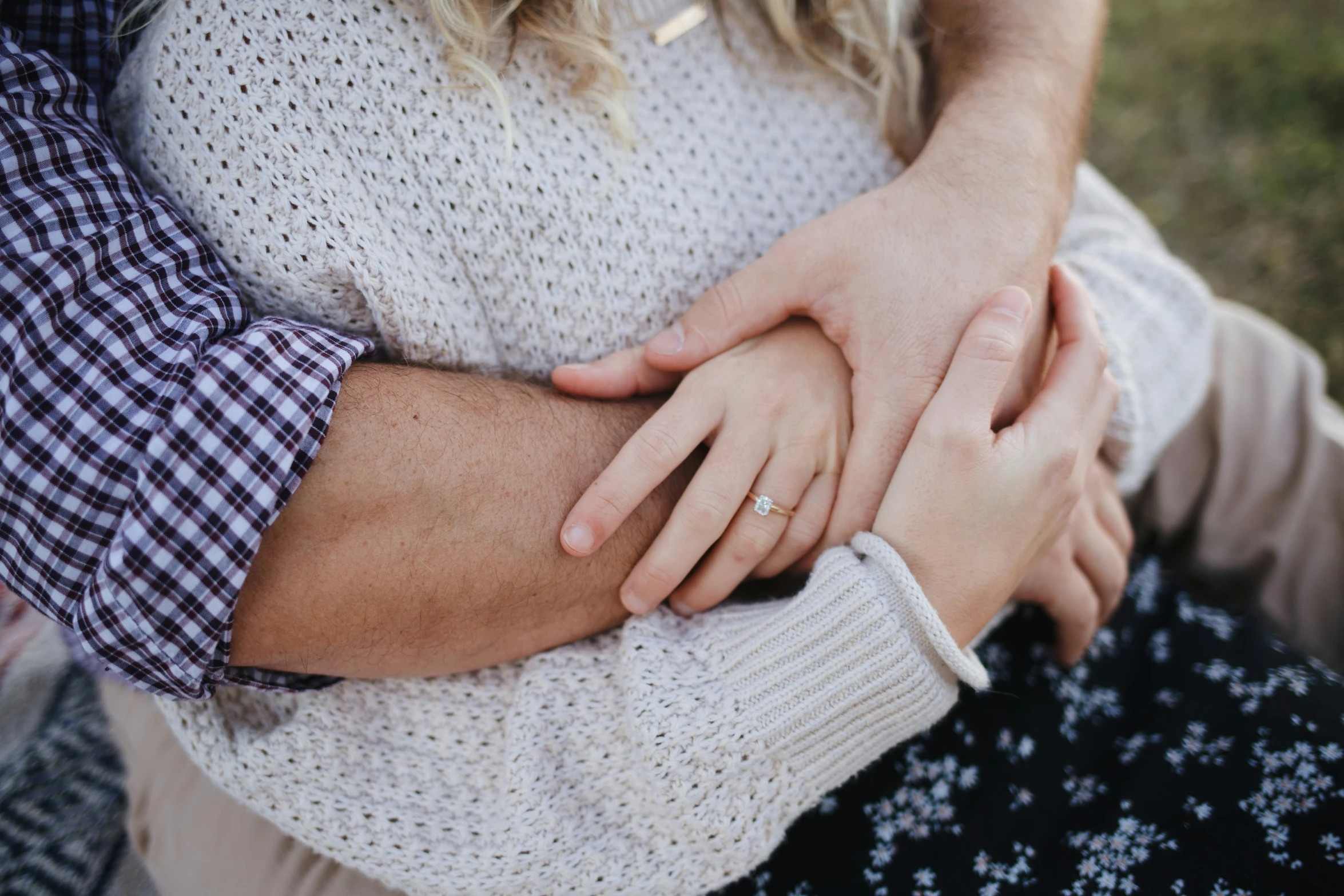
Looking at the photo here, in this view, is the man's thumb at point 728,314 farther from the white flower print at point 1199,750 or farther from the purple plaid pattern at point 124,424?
the white flower print at point 1199,750

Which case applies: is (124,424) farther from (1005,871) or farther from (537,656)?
(1005,871)

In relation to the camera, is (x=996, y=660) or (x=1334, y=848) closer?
(x=1334, y=848)

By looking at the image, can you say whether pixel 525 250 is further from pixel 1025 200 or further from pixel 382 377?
pixel 1025 200

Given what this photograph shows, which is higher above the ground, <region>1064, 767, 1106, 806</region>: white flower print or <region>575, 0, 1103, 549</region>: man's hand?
<region>575, 0, 1103, 549</region>: man's hand

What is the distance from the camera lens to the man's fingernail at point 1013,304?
1016 millimetres

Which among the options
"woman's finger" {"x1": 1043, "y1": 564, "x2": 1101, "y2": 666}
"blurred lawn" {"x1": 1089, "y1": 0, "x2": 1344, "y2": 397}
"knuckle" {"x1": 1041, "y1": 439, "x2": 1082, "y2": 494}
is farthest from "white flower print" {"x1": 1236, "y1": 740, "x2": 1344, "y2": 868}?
"blurred lawn" {"x1": 1089, "y1": 0, "x2": 1344, "y2": 397}

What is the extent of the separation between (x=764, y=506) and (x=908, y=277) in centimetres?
37

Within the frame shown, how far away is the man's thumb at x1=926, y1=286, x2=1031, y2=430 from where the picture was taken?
982 millimetres

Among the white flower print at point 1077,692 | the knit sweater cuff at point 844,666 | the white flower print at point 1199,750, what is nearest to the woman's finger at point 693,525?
the knit sweater cuff at point 844,666

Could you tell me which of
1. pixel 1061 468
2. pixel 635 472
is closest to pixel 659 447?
pixel 635 472

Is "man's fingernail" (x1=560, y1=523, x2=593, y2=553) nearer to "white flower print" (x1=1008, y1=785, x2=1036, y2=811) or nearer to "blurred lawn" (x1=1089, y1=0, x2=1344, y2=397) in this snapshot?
"white flower print" (x1=1008, y1=785, x2=1036, y2=811)

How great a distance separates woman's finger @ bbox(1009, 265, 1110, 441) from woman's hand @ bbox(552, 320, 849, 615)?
0.85 feet

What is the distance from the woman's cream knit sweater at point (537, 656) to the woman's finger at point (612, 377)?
4 centimetres

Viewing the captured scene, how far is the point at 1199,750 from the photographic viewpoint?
3.54 feet
